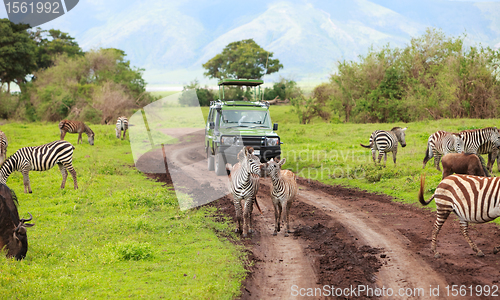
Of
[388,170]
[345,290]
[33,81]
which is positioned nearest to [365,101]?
[388,170]

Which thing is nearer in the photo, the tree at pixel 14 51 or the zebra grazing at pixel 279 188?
the zebra grazing at pixel 279 188

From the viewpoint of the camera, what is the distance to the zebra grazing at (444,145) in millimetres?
13969

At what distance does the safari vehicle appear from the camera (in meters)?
14.4

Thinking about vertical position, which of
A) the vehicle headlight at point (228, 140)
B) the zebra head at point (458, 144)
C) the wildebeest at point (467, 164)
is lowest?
the wildebeest at point (467, 164)

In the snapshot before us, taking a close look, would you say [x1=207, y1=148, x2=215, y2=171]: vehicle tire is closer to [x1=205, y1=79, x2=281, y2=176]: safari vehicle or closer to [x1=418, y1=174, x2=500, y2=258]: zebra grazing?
[x1=205, y1=79, x2=281, y2=176]: safari vehicle

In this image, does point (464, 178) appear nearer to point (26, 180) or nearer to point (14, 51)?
point (26, 180)

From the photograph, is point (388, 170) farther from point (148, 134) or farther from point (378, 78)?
point (378, 78)

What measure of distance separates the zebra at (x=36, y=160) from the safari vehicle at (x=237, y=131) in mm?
5435

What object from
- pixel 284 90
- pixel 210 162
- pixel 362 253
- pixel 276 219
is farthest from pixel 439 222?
pixel 284 90

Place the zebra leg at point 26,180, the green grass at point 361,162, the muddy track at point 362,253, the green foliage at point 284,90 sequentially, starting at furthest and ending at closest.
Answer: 1. the green foliage at point 284,90
2. the green grass at point 361,162
3. the zebra leg at point 26,180
4. the muddy track at point 362,253

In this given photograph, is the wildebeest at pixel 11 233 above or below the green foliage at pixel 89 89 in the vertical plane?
below

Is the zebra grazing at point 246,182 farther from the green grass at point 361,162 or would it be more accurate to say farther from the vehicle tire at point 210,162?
the vehicle tire at point 210,162

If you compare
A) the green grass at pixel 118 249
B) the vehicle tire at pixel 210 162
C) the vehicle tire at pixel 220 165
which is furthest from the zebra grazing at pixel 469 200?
the vehicle tire at pixel 210 162

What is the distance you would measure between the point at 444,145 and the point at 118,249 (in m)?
12.2
